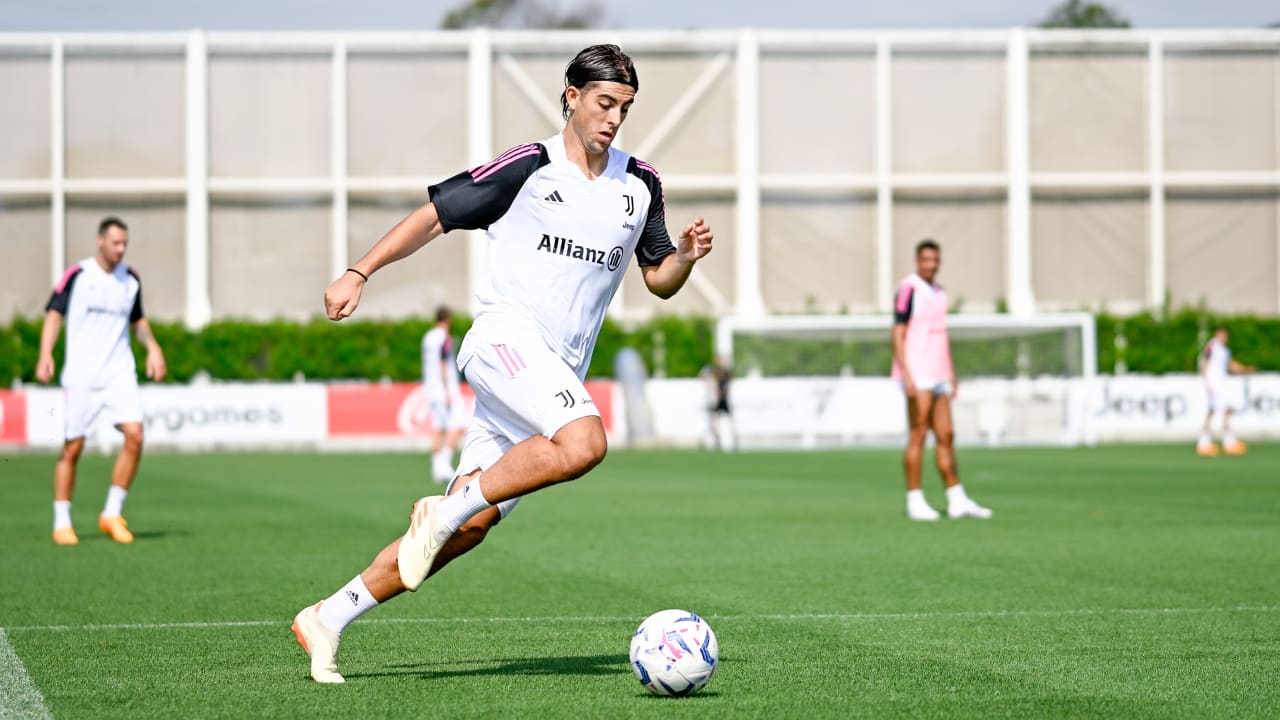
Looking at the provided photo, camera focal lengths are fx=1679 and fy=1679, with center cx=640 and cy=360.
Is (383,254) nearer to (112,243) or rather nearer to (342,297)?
(342,297)

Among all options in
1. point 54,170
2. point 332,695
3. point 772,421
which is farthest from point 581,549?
point 54,170

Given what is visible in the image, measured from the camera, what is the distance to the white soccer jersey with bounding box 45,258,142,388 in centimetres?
1252

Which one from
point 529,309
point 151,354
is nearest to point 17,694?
point 529,309

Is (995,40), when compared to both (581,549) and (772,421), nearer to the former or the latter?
(772,421)

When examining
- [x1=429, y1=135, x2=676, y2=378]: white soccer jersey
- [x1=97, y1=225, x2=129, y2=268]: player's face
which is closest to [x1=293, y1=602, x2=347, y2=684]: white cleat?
[x1=429, y1=135, x2=676, y2=378]: white soccer jersey

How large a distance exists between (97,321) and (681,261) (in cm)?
733

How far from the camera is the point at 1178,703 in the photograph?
18.8ft

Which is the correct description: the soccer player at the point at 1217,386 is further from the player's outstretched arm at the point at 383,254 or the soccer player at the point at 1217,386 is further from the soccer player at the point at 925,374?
the player's outstretched arm at the point at 383,254

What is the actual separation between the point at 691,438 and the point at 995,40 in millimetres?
17441

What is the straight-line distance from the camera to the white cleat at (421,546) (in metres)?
5.94

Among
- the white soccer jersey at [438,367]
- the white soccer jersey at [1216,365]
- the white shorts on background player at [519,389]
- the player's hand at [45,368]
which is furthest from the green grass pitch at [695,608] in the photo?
the white soccer jersey at [1216,365]

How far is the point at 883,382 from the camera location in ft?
113

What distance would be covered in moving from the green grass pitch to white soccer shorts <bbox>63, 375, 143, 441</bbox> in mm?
948

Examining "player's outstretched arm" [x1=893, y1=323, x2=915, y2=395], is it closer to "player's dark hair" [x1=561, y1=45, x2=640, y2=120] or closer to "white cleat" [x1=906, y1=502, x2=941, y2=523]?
"white cleat" [x1=906, y1=502, x2=941, y2=523]
